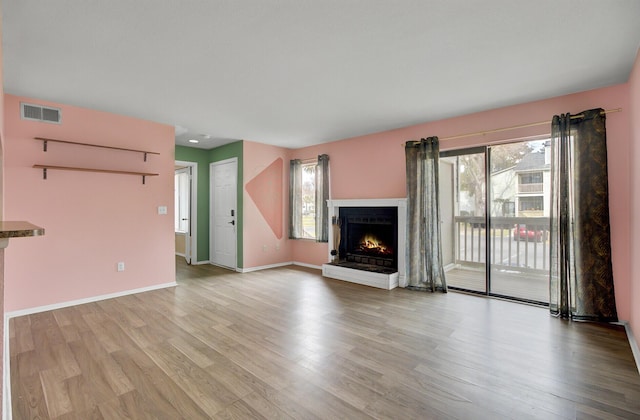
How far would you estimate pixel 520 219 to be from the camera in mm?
4152

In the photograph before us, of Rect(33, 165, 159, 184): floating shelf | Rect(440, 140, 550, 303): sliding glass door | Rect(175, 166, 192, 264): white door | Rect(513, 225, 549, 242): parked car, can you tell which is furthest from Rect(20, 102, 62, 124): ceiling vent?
Rect(513, 225, 549, 242): parked car

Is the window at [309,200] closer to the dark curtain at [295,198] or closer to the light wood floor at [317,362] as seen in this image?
the dark curtain at [295,198]

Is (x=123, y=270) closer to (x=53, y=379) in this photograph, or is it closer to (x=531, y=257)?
(x=53, y=379)

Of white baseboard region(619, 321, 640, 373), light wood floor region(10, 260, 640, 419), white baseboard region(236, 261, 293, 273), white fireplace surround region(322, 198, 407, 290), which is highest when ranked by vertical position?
white fireplace surround region(322, 198, 407, 290)

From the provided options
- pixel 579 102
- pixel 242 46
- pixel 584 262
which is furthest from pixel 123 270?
pixel 579 102

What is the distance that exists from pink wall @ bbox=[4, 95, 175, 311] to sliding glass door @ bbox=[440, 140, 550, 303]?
167 inches

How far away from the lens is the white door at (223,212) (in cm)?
601

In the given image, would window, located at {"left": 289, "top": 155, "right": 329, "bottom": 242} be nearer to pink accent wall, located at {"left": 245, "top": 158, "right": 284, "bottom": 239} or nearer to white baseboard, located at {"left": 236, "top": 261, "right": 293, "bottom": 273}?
pink accent wall, located at {"left": 245, "top": 158, "right": 284, "bottom": 239}

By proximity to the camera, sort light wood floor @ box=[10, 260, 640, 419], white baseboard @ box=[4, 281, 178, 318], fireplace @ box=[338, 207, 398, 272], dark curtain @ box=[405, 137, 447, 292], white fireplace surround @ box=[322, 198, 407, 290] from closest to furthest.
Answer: light wood floor @ box=[10, 260, 640, 419] → white baseboard @ box=[4, 281, 178, 318] → dark curtain @ box=[405, 137, 447, 292] → white fireplace surround @ box=[322, 198, 407, 290] → fireplace @ box=[338, 207, 398, 272]

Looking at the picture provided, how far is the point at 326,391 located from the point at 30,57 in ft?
11.7

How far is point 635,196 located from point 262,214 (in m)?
5.11

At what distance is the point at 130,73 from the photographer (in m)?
2.91

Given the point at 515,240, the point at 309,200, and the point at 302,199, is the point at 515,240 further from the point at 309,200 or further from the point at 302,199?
the point at 302,199

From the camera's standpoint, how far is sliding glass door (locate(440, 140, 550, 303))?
12.9 feet
